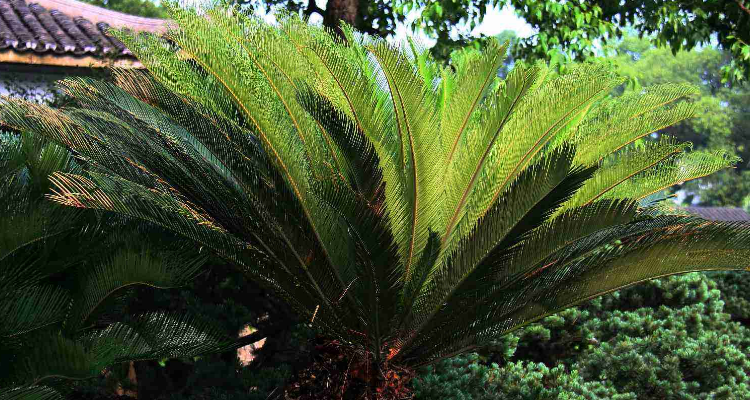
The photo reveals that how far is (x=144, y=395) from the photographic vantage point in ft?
20.9

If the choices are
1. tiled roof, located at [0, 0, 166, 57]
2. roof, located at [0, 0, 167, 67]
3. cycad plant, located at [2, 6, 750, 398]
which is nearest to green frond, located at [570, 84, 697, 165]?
cycad plant, located at [2, 6, 750, 398]

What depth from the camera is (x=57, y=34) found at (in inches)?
393

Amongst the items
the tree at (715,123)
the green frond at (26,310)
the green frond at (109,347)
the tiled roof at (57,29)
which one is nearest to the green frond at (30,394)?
the green frond at (109,347)

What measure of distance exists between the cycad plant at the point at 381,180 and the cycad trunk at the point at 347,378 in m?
0.02

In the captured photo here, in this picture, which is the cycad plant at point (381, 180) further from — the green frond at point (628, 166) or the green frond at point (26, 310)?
the green frond at point (26, 310)

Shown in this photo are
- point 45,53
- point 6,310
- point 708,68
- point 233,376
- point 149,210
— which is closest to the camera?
point 6,310

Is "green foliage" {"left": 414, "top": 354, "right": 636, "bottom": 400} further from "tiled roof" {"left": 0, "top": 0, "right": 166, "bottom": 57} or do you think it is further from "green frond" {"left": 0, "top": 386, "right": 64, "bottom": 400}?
"tiled roof" {"left": 0, "top": 0, "right": 166, "bottom": 57}

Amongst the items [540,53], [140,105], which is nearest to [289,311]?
[140,105]

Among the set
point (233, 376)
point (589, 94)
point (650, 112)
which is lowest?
point (233, 376)

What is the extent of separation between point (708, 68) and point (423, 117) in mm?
62923

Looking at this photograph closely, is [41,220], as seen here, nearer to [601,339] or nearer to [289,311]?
[289,311]

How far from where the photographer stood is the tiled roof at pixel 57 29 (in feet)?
31.1

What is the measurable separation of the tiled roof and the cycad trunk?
5619 millimetres

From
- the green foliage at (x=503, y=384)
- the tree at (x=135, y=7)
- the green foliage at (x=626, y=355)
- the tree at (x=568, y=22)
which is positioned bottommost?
the green foliage at (x=503, y=384)
